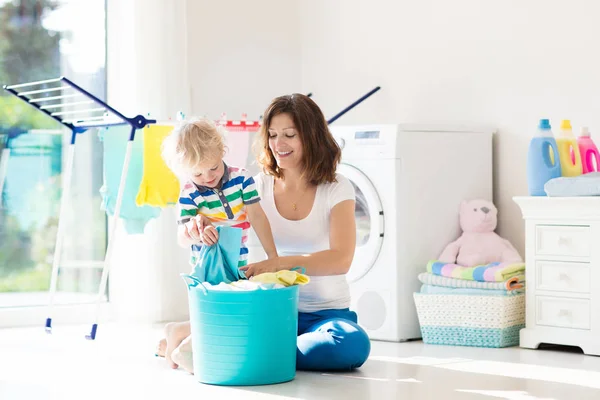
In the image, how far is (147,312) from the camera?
4.36m

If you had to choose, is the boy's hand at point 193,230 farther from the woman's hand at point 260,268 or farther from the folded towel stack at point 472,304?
the folded towel stack at point 472,304

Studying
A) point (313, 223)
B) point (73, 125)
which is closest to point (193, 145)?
point (313, 223)

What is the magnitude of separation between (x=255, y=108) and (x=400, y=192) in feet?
4.32

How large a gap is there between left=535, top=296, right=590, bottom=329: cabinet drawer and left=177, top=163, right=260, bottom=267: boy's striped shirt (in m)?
1.22

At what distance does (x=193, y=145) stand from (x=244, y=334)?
1.93 feet

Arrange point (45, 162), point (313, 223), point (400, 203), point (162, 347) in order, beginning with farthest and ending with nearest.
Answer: point (45, 162) → point (400, 203) → point (162, 347) → point (313, 223)

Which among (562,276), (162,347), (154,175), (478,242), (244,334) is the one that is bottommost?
(162,347)

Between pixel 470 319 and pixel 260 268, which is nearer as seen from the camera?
pixel 260 268

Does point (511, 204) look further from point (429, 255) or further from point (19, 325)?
point (19, 325)

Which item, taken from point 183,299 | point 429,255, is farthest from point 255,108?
point 429,255

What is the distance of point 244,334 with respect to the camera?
8.49 feet

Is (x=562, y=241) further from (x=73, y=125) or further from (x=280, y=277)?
(x=73, y=125)

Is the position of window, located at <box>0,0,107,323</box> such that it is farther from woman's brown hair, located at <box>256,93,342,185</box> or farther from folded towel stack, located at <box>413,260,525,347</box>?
woman's brown hair, located at <box>256,93,342,185</box>

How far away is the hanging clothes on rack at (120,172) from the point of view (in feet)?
12.5
